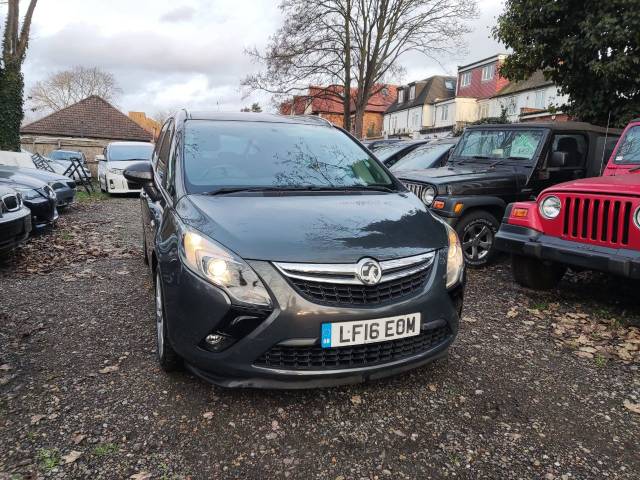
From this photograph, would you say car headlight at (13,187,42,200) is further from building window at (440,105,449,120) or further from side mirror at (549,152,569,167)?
building window at (440,105,449,120)

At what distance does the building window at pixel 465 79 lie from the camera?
41575mm

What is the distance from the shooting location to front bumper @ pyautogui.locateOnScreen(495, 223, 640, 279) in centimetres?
374

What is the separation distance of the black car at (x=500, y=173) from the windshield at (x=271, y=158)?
2227 millimetres

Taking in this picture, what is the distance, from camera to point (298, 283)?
2.42 metres

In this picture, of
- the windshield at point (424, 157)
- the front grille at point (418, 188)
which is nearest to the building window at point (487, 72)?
the windshield at point (424, 157)

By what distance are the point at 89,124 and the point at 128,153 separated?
2113 cm

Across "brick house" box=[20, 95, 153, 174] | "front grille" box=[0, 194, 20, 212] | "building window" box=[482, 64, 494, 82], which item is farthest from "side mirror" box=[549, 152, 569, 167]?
"building window" box=[482, 64, 494, 82]

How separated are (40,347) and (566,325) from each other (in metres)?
4.31

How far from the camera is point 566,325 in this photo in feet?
13.9

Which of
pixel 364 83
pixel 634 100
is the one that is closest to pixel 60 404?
pixel 634 100

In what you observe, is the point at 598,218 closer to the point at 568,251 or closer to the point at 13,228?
the point at 568,251

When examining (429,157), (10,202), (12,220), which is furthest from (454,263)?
(429,157)

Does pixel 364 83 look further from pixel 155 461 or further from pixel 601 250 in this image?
pixel 155 461

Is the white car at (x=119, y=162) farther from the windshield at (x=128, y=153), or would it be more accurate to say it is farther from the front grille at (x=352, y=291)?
the front grille at (x=352, y=291)
